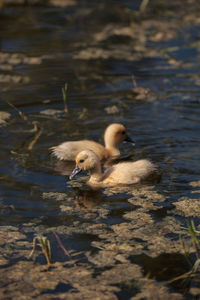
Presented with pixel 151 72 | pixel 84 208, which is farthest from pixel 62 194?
pixel 151 72

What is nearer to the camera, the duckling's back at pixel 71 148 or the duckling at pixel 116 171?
the duckling at pixel 116 171

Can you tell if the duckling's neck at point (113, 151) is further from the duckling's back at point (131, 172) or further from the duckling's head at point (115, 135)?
the duckling's back at point (131, 172)

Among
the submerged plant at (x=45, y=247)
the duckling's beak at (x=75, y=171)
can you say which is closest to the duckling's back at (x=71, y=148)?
the duckling's beak at (x=75, y=171)

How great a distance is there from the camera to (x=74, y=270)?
434cm

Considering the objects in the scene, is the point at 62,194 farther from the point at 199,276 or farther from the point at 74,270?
the point at 199,276

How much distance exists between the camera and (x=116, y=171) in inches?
237

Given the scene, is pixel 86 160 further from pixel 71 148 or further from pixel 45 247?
pixel 45 247

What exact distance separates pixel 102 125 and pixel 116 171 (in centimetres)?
147

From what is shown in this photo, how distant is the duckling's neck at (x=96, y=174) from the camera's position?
5980mm

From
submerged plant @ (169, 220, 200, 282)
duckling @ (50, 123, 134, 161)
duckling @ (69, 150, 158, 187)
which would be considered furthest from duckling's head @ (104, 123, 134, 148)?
submerged plant @ (169, 220, 200, 282)

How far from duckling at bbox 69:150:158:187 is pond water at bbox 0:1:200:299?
142 mm

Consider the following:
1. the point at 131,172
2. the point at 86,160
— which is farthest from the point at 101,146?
the point at 131,172

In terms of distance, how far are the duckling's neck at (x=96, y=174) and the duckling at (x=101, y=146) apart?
56 centimetres

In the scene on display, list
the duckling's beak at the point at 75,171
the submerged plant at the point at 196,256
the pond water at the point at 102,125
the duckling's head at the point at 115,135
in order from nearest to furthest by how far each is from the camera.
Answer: the submerged plant at the point at 196,256 < the pond water at the point at 102,125 < the duckling's beak at the point at 75,171 < the duckling's head at the point at 115,135
